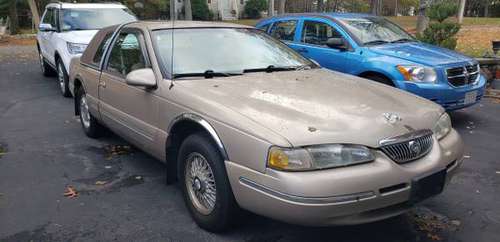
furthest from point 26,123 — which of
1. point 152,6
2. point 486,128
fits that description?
point 152,6

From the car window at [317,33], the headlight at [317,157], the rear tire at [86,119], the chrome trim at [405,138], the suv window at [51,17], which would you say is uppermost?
the suv window at [51,17]

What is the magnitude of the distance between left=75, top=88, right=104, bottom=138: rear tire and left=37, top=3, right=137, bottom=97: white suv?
240 cm

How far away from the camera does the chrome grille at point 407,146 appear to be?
3047 mm

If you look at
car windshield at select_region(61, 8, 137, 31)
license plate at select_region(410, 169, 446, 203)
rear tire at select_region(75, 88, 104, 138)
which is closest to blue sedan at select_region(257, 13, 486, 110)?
license plate at select_region(410, 169, 446, 203)

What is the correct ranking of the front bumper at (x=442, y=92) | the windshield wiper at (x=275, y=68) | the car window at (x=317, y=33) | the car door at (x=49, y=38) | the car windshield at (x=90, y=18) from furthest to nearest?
the car door at (x=49, y=38)
the car windshield at (x=90, y=18)
the car window at (x=317, y=33)
the front bumper at (x=442, y=92)
the windshield wiper at (x=275, y=68)

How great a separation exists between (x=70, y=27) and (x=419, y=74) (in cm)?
650

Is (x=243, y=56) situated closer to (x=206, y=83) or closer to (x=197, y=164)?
(x=206, y=83)

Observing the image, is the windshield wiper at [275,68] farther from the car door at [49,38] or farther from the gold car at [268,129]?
the car door at [49,38]

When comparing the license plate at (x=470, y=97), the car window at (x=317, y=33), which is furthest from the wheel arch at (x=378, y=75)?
the license plate at (x=470, y=97)

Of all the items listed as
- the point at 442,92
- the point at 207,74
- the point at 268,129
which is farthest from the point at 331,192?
the point at 442,92

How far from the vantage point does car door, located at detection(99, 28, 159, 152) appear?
4230 millimetres

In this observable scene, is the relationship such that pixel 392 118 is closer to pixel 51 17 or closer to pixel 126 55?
pixel 126 55

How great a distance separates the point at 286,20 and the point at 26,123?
448 centimetres

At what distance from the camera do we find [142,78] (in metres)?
4.00
